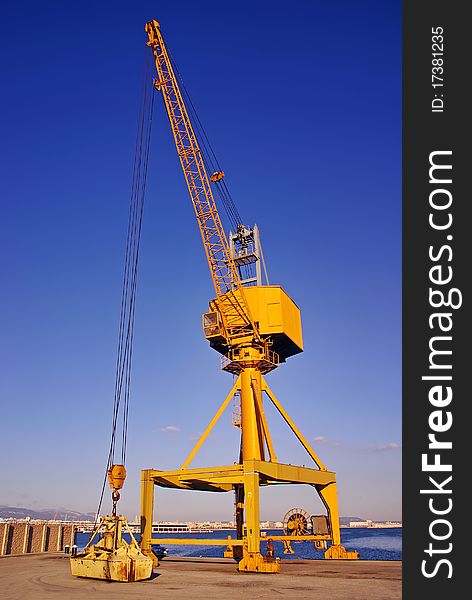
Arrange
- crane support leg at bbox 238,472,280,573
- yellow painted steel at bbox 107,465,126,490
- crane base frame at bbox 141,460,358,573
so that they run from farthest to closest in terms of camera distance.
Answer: crane base frame at bbox 141,460,358,573 → crane support leg at bbox 238,472,280,573 → yellow painted steel at bbox 107,465,126,490

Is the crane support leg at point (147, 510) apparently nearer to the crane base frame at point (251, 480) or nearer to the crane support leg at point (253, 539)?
the crane base frame at point (251, 480)

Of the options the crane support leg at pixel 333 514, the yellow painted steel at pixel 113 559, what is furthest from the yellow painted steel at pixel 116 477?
the crane support leg at pixel 333 514

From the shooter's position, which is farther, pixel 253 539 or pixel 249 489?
pixel 249 489

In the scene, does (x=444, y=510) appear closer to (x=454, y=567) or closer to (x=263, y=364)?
(x=454, y=567)

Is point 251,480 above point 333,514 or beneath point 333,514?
above

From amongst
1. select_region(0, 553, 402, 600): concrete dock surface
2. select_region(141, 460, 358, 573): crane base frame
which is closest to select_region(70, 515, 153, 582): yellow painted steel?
select_region(0, 553, 402, 600): concrete dock surface

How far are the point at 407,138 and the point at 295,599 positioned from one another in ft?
51.7

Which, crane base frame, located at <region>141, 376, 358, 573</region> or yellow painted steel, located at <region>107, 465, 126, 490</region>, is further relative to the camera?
crane base frame, located at <region>141, 376, 358, 573</region>

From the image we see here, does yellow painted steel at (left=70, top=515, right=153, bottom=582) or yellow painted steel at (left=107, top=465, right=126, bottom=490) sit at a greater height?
yellow painted steel at (left=107, top=465, right=126, bottom=490)

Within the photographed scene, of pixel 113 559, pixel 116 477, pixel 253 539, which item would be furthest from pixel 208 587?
pixel 253 539

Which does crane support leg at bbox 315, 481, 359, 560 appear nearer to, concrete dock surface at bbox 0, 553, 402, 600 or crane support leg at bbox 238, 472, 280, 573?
crane support leg at bbox 238, 472, 280, 573

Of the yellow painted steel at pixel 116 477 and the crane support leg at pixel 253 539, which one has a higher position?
the yellow painted steel at pixel 116 477

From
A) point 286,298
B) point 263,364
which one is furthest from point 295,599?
point 286,298

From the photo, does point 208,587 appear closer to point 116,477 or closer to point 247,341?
point 116,477
